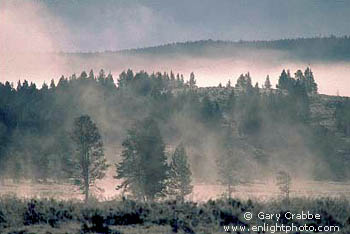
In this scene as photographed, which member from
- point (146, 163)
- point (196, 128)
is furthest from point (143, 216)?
point (196, 128)

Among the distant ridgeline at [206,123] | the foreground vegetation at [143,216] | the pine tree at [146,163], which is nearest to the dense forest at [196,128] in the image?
the distant ridgeline at [206,123]

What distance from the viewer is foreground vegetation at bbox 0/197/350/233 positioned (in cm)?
1759

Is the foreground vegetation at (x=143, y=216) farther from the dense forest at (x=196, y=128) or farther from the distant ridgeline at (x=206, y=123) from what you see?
the distant ridgeline at (x=206, y=123)

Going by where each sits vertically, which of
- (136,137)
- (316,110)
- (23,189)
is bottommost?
(23,189)

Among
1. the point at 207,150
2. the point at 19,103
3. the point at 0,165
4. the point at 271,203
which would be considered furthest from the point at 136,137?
the point at 19,103

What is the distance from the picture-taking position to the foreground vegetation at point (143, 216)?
1759cm

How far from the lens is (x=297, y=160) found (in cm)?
15100

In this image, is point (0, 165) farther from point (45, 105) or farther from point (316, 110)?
point (316, 110)

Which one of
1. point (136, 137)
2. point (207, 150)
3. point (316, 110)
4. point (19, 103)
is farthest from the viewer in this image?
point (316, 110)

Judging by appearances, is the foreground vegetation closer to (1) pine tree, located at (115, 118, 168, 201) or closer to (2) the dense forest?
(1) pine tree, located at (115, 118, 168, 201)

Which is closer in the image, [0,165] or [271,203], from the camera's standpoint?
[271,203]

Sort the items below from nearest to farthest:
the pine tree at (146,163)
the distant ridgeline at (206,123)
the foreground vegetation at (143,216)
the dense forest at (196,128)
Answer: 1. the foreground vegetation at (143,216)
2. the pine tree at (146,163)
3. the dense forest at (196,128)
4. the distant ridgeline at (206,123)

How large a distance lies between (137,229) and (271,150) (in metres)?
147

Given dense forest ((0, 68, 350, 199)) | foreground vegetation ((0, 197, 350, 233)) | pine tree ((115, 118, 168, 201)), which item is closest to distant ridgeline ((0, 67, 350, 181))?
dense forest ((0, 68, 350, 199))
